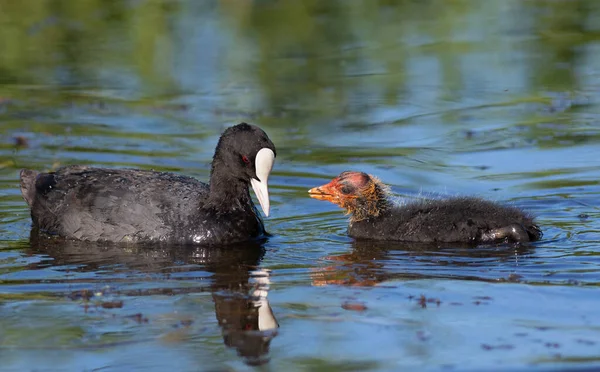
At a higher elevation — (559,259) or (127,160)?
(127,160)

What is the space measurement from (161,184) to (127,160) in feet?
6.50

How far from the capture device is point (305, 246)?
761cm

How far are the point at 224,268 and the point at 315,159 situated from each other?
9.60ft

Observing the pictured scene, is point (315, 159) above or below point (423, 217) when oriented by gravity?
above

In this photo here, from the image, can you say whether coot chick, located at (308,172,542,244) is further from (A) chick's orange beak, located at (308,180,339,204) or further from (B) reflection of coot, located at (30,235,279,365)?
(B) reflection of coot, located at (30,235,279,365)

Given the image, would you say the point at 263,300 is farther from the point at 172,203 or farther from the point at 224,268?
the point at 172,203

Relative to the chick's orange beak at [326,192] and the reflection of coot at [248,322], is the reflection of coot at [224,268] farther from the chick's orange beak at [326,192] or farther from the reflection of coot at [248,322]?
the chick's orange beak at [326,192]

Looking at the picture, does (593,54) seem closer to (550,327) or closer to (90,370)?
(550,327)

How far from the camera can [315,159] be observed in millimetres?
9938

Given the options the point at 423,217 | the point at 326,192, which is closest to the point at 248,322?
the point at 423,217

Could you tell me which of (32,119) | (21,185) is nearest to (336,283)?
(21,185)

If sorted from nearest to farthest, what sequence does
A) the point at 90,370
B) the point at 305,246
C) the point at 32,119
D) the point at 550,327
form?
1. the point at 90,370
2. the point at 550,327
3. the point at 305,246
4. the point at 32,119

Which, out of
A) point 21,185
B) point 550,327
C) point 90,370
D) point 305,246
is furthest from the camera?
point 21,185

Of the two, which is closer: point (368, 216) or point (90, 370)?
point (90, 370)
